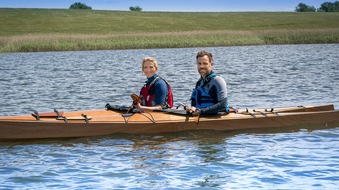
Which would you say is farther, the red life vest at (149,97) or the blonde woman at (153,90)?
the red life vest at (149,97)

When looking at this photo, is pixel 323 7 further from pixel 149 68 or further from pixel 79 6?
pixel 149 68

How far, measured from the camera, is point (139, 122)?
10773mm

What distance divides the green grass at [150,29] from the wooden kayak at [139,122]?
2883 cm

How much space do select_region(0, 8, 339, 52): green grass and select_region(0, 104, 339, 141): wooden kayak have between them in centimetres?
2883

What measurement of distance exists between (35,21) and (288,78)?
183 feet

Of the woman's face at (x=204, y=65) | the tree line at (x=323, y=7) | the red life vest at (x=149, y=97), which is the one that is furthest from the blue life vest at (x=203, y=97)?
the tree line at (x=323, y=7)

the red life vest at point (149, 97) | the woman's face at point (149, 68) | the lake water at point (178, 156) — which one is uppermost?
the woman's face at point (149, 68)

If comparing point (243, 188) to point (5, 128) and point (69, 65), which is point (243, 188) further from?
point (69, 65)

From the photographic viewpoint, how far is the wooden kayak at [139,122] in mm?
10328

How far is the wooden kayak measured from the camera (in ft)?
33.9

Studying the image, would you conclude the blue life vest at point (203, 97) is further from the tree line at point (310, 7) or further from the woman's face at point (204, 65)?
the tree line at point (310, 7)

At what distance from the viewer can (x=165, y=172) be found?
27.1 ft

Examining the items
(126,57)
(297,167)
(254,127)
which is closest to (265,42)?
(126,57)

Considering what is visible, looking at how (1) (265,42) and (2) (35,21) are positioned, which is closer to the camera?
(1) (265,42)
